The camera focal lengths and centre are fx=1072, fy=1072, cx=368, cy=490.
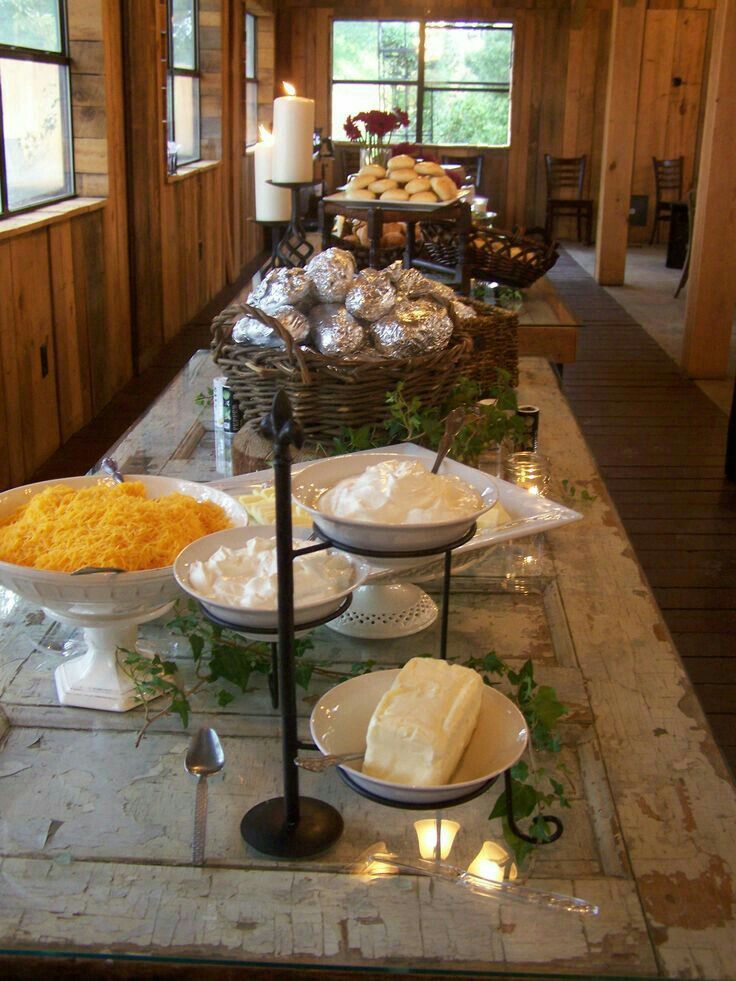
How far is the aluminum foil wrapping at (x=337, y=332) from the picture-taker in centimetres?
180

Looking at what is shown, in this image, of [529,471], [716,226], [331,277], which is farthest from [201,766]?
[716,226]

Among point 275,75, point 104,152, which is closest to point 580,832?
point 104,152

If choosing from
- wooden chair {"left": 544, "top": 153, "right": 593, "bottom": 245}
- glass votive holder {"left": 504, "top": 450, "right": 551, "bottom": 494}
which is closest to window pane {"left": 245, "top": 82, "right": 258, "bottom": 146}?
wooden chair {"left": 544, "top": 153, "right": 593, "bottom": 245}

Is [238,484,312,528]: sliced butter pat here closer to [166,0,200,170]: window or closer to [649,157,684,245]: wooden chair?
[166,0,200,170]: window

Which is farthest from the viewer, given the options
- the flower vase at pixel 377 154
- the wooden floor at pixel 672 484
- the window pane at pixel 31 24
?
the flower vase at pixel 377 154

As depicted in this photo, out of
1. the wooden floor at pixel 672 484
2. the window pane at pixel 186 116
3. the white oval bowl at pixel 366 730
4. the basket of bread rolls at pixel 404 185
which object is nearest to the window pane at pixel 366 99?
the window pane at pixel 186 116

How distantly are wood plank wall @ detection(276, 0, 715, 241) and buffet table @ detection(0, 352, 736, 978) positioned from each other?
31.8ft

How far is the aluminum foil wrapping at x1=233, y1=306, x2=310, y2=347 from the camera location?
1.81 m

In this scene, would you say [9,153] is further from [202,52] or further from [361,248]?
[202,52]

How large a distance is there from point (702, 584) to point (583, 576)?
4.85ft

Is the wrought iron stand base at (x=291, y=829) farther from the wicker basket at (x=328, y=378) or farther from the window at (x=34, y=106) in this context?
the window at (x=34, y=106)

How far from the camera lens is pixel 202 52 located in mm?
6977

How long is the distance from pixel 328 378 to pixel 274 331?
0.43 ft

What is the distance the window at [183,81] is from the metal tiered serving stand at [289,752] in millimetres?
5365
